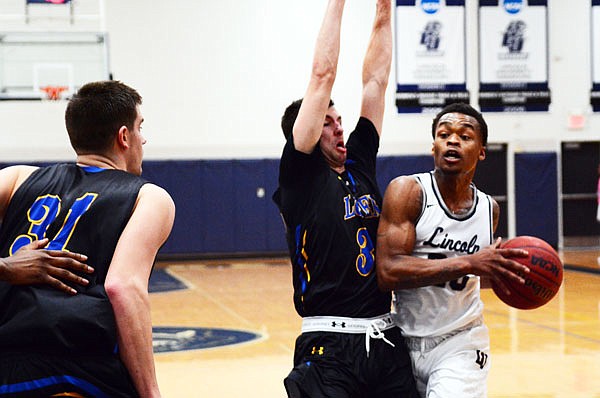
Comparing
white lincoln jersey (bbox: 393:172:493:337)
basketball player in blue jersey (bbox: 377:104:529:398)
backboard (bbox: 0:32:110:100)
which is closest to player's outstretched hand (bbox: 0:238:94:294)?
basketball player in blue jersey (bbox: 377:104:529:398)

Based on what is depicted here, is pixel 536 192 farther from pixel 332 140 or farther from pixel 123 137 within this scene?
pixel 123 137

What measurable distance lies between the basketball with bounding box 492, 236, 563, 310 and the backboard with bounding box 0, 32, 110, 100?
1375 cm

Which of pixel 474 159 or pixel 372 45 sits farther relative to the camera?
pixel 372 45

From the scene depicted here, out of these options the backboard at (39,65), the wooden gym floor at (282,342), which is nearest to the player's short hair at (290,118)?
the wooden gym floor at (282,342)

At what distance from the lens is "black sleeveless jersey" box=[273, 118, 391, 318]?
13.2 ft

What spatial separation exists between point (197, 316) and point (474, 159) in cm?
706

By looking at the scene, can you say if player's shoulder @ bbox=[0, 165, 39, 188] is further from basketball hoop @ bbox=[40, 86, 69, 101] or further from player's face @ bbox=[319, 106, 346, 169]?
basketball hoop @ bbox=[40, 86, 69, 101]

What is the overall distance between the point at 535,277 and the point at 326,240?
92 centimetres

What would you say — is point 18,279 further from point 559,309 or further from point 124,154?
point 559,309

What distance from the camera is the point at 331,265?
403 centimetres

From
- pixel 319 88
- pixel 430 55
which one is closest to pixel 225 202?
pixel 430 55

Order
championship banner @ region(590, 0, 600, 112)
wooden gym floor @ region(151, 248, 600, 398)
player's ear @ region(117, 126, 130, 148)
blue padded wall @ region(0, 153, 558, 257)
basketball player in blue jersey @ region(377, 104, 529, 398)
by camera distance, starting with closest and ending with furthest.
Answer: player's ear @ region(117, 126, 130, 148), basketball player in blue jersey @ region(377, 104, 529, 398), wooden gym floor @ region(151, 248, 600, 398), blue padded wall @ region(0, 153, 558, 257), championship banner @ region(590, 0, 600, 112)

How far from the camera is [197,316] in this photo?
1081 cm

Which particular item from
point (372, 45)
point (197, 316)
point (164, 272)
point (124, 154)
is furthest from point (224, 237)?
point (124, 154)
